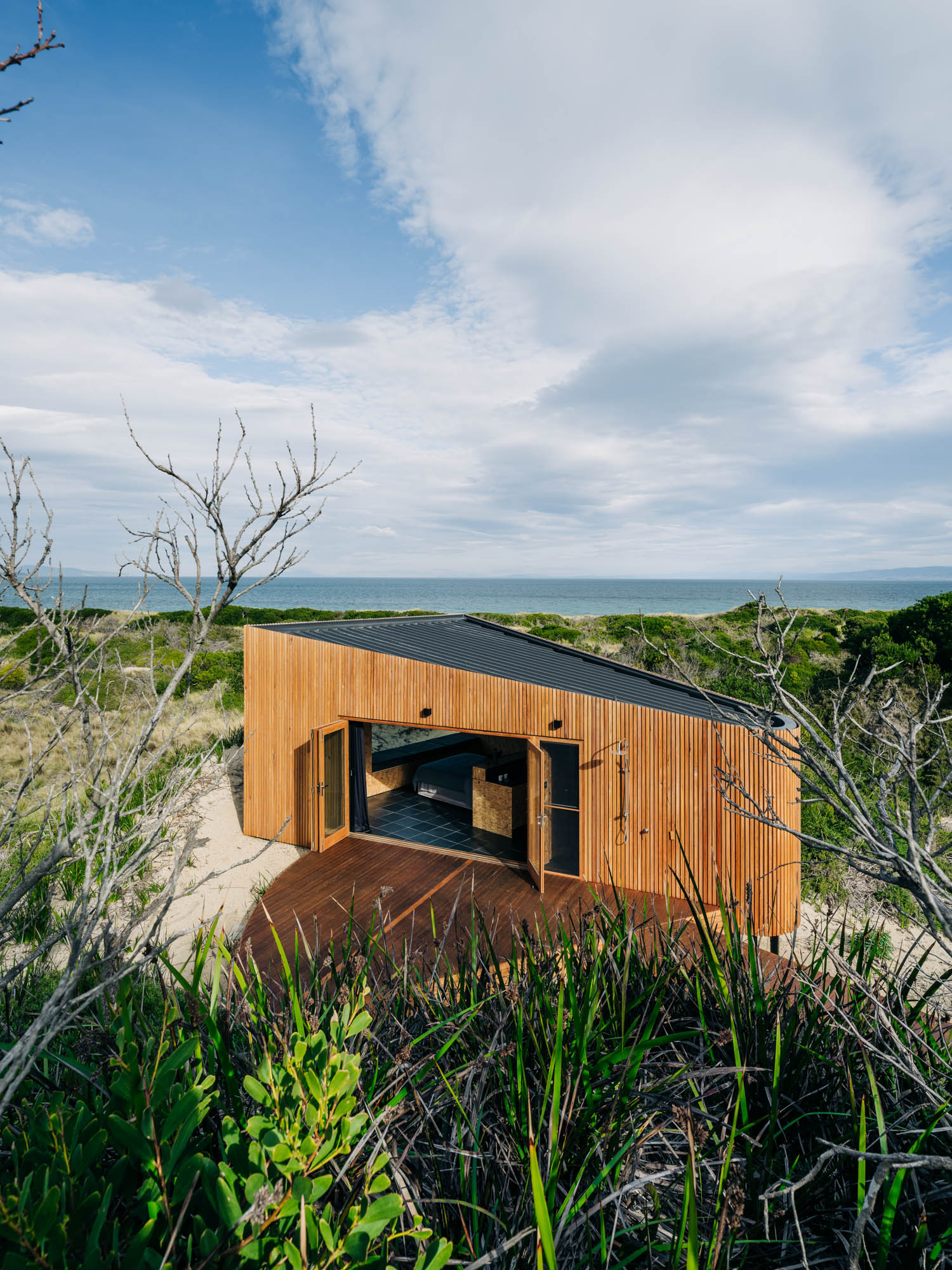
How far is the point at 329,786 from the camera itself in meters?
7.96

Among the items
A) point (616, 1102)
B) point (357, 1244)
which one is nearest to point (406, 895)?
point (616, 1102)

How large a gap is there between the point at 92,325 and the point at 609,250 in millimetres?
7748

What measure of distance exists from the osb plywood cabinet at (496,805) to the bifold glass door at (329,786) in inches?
76.6

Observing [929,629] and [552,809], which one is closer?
[552,809]

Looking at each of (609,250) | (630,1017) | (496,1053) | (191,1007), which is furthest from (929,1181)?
(609,250)

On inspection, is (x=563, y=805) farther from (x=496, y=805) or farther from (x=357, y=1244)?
(x=357, y=1244)

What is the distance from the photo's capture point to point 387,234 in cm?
923

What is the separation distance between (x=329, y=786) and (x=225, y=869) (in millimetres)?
1959

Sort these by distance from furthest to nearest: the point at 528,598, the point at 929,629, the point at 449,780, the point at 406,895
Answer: the point at 528,598, the point at 929,629, the point at 449,780, the point at 406,895

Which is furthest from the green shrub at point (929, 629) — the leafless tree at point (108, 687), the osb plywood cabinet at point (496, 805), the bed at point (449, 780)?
the leafless tree at point (108, 687)

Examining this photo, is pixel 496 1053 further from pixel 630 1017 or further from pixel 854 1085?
pixel 854 1085

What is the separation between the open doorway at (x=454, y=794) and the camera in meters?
8.11

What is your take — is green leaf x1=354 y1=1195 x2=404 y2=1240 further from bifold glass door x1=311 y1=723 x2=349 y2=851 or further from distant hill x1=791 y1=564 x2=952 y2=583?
distant hill x1=791 y1=564 x2=952 y2=583

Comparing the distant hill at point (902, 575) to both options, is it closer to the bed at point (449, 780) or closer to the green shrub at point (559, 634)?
the green shrub at point (559, 634)
